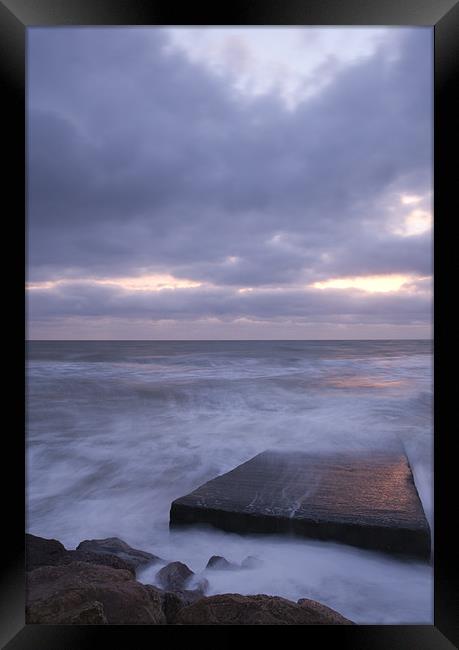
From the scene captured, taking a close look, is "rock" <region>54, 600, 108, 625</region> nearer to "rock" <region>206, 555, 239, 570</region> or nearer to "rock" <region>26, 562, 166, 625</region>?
"rock" <region>26, 562, 166, 625</region>

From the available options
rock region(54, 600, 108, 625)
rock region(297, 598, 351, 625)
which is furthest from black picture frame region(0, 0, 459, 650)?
rock region(297, 598, 351, 625)

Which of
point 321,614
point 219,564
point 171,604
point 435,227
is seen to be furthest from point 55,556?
point 435,227

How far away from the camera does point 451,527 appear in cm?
123

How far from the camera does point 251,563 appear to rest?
7.10 ft

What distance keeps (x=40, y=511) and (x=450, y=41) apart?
3.74 metres

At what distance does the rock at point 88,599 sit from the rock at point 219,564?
0.63 metres

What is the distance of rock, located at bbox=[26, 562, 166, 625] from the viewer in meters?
1.42

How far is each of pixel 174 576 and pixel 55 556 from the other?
63 cm

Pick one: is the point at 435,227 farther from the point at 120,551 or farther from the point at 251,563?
the point at 120,551

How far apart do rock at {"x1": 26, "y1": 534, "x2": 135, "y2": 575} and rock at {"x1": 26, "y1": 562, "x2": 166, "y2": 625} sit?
8.3 inches

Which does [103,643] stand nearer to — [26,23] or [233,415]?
[26,23]

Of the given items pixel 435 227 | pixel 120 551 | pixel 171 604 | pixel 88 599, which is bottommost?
pixel 120 551

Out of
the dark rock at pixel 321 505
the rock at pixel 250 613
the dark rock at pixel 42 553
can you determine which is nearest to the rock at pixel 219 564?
the dark rock at pixel 321 505

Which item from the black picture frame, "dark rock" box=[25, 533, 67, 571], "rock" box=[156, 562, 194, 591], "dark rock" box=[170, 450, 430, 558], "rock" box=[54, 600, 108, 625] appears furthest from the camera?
"dark rock" box=[170, 450, 430, 558]
